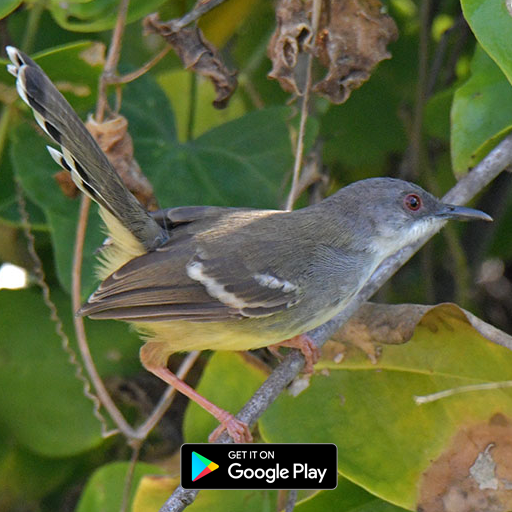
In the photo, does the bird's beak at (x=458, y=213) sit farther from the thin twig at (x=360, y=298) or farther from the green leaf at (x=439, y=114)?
the green leaf at (x=439, y=114)

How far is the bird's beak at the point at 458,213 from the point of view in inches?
120

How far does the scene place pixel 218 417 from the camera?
3.04 m

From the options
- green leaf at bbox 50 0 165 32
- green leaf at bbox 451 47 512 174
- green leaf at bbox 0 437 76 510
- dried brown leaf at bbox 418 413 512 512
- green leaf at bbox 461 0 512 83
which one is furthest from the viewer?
green leaf at bbox 0 437 76 510

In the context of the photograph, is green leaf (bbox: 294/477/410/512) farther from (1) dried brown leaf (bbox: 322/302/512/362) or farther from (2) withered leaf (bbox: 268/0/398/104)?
(2) withered leaf (bbox: 268/0/398/104)

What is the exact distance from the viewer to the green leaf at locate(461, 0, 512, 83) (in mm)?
2494

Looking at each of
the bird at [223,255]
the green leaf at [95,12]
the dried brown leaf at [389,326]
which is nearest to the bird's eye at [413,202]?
the bird at [223,255]

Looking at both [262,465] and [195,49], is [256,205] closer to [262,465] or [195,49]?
[195,49]

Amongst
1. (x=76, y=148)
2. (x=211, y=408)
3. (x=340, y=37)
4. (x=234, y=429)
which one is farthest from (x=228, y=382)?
(x=340, y=37)

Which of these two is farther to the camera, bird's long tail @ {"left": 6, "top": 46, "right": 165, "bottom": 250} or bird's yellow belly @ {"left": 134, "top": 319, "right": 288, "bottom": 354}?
bird's yellow belly @ {"left": 134, "top": 319, "right": 288, "bottom": 354}

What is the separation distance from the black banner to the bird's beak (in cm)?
100

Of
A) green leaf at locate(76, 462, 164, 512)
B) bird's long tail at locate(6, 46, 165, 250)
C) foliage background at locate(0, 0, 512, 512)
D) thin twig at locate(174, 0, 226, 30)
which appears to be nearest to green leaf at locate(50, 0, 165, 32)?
foliage background at locate(0, 0, 512, 512)

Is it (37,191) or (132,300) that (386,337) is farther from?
(37,191)

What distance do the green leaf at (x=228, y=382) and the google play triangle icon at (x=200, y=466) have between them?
17.4 inches

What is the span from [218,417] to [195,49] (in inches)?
56.7
